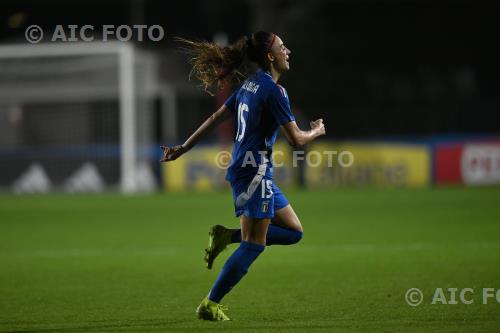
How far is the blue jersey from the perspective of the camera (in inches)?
265

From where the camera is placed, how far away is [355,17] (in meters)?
37.1

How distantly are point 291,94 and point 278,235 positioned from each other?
84.9ft

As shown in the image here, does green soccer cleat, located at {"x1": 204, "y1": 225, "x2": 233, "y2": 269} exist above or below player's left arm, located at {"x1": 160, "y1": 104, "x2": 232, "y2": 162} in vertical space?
below

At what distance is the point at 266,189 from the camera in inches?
266

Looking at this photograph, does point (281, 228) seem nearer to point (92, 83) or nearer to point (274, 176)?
point (274, 176)

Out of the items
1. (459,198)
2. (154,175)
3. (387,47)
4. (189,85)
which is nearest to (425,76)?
(387,47)

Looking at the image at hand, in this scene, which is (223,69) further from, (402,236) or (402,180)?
(402,180)

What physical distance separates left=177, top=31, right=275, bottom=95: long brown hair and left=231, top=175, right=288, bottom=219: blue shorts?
0.82m

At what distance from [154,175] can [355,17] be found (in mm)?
15264

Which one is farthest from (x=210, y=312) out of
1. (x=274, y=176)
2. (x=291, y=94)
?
(x=291, y=94)
